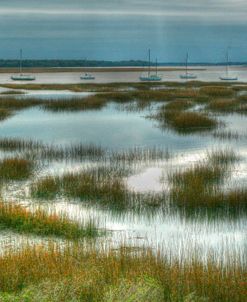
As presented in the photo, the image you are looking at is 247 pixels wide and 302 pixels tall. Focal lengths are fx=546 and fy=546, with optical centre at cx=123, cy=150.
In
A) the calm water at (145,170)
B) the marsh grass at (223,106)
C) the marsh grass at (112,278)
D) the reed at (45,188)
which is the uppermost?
the marsh grass at (223,106)

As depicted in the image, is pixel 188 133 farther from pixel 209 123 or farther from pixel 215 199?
pixel 215 199

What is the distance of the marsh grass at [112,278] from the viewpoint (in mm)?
8336

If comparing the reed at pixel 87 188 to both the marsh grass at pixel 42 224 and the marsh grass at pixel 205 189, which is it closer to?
the marsh grass at pixel 205 189

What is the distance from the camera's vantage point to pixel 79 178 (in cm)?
1831

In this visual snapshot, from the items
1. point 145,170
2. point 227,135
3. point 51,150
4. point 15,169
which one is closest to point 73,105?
point 227,135

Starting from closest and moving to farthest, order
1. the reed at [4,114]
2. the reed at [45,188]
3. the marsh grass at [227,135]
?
the reed at [45,188]
the marsh grass at [227,135]
the reed at [4,114]

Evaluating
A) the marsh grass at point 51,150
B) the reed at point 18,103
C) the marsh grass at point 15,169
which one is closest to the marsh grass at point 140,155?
the marsh grass at point 51,150

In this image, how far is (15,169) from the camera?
19.8 m

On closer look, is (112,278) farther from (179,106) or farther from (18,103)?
(18,103)

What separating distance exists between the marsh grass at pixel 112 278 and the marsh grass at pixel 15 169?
885cm

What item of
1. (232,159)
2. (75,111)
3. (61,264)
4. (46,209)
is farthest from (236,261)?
(75,111)

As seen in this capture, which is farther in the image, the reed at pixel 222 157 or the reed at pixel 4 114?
the reed at pixel 4 114

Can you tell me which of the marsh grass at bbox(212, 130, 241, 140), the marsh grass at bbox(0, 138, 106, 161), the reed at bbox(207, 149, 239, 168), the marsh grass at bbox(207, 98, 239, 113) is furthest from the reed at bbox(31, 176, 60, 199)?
the marsh grass at bbox(207, 98, 239, 113)

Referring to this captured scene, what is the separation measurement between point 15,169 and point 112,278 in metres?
11.3
